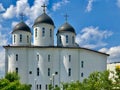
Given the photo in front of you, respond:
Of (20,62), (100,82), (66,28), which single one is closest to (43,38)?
(66,28)

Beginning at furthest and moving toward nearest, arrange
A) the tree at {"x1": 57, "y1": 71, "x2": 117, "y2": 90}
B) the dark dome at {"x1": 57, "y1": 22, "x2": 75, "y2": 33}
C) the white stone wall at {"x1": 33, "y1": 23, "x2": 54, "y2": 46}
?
the dark dome at {"x1": 57, "y1": 22, "x2": 75, "y2": 33}, the white stone wall at {"x1": 33, "y1": 23, "x2": 54, "y2": 46}, the tree at {"x1": 57, "y1": 71, "x2": 117, "y2": 90}

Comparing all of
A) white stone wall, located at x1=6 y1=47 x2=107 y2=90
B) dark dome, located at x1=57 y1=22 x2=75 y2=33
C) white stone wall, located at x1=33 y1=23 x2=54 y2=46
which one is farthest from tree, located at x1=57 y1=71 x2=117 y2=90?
dark dome, located at x1=57 y1=22 x2=75 y2=33

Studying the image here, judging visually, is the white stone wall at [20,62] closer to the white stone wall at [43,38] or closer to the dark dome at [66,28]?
the white stone wall at [43,38]

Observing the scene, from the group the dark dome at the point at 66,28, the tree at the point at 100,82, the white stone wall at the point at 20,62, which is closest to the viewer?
the tree at the point at 100,82

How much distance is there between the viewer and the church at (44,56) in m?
59.5

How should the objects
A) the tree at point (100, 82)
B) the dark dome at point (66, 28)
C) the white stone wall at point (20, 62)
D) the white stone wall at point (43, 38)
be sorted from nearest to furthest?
the tree at point (100, 82) < the white stone wall at point (20, 62) < the white stone wall at point (43, 38) < the dark dome at point (66, 28)

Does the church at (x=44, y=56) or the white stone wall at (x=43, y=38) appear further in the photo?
the white stone wall at (x=43, y=38)

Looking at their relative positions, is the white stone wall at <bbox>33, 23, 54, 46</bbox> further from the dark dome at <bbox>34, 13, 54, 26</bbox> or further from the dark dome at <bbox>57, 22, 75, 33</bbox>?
the dark dome at <bbox>57, 22, 75, 33</bbox>

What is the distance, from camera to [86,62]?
62.1m

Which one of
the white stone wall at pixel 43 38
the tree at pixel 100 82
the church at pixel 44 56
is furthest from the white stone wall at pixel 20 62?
the tree at pixel 100 82

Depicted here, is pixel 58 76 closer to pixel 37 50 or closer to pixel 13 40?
pixel 37 50

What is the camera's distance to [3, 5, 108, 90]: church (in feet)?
195

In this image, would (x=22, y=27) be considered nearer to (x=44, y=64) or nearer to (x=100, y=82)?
(x=44, y=64)

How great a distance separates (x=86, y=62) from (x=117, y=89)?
34315 millimetres
